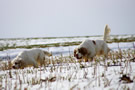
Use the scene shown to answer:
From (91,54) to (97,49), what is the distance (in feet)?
2.55

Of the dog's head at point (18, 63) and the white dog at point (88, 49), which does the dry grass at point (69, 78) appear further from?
the white dog at point (88, 49)

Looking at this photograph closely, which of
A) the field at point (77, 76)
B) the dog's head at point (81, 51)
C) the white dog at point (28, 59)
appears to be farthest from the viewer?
the dog's head at point (81, 51)

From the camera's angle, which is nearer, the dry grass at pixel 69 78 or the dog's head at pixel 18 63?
the dry grass at pixel 69 78

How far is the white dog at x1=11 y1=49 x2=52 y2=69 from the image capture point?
7.93 metres

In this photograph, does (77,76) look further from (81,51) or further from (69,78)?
(81,51)

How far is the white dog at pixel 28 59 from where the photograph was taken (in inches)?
312

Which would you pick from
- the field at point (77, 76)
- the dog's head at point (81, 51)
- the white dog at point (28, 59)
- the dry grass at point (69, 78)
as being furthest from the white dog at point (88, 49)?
the dry grass at point (69, 78)

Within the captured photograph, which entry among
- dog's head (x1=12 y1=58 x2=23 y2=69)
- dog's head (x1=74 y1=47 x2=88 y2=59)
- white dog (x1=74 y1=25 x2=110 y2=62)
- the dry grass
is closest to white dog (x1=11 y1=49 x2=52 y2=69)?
dog's head (x1=12 y1=58 x2=23 y2=69)

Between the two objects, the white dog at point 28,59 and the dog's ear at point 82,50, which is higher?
the dog's ear at point 82,50

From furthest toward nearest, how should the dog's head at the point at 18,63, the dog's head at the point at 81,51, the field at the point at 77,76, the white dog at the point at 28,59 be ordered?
the dog's head at the point at 81,51
the white dog at the point at 28,59
the dog's head at the point at 18,63
the field at the point at 77,76

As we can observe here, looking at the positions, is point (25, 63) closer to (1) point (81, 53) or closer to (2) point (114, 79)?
(1) point (81, 53)

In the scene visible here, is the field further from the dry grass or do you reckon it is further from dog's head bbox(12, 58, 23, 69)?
dog's head bbox(12, 58, 23, 69)

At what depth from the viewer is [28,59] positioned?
842 cm

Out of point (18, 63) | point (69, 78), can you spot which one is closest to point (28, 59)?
point (18, 63)
